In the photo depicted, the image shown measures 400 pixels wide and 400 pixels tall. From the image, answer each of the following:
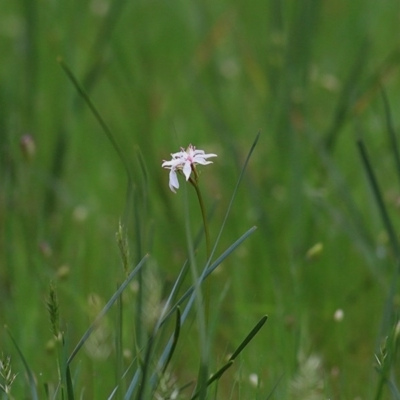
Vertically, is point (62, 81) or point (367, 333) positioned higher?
point (62, 81)

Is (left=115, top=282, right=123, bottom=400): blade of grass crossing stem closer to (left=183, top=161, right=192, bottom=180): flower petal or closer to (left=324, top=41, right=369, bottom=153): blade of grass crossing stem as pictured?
(left=183, top=161, right=192, bottom=180): flower petal

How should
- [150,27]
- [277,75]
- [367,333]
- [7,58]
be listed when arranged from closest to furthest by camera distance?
[367,333] < [277,75] < [7,58] < [150,27]

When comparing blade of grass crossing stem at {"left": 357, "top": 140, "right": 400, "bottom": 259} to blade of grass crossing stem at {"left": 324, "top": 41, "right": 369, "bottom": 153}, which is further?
blade of grass crossing stem at {"left": 324, "top": 41, "right": 369, "bottom": 153}

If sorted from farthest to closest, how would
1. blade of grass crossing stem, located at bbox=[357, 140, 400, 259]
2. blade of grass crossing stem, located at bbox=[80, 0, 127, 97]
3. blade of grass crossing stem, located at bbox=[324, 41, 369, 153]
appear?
blade of grass crossing stem, located at bbox=[80, 0, 127, 97] → blade of grass crossing stem, located at bbox=[324, 41, 369, 153] → blade of grass crossing stem, located at bbox=[357, 140, 400, 259]

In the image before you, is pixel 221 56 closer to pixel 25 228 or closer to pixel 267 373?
pixel 25 228

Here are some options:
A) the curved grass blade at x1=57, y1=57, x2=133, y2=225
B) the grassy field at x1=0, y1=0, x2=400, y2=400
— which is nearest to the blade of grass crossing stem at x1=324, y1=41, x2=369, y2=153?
the grassy field at x1=0, y1=0, x2=400, y2=400

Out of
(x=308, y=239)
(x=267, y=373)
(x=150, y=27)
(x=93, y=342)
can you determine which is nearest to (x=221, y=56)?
(x=150, y=27)

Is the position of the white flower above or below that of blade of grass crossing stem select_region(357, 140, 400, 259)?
below

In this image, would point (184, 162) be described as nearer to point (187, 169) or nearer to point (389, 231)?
point (187, 169)

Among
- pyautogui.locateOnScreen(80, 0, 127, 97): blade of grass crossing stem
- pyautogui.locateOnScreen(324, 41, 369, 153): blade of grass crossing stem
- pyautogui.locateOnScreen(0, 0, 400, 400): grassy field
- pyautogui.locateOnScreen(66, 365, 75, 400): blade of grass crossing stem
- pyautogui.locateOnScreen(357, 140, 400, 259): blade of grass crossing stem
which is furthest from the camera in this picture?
pyautogui.locateOnScreen(80, 0, 127, 97): blade of grass crossing stem
